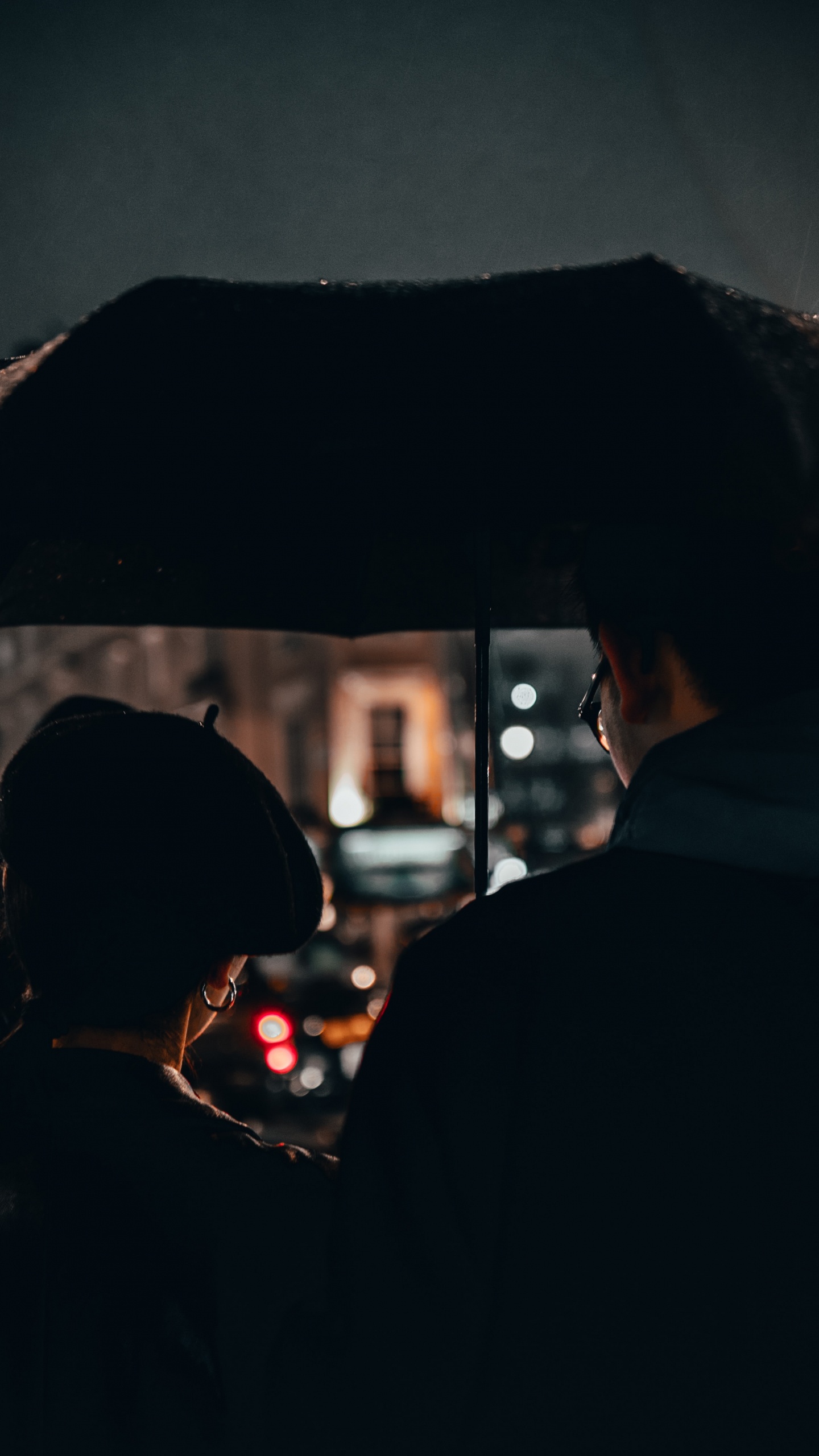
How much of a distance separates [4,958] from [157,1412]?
0.74 meters

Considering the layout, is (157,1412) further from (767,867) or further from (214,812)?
(767,867)

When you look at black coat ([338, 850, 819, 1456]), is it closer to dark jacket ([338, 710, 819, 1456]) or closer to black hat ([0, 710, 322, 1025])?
dark jacket ([338, 710, 819, 1456])

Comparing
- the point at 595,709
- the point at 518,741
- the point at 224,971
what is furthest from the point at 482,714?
the point at 518,741

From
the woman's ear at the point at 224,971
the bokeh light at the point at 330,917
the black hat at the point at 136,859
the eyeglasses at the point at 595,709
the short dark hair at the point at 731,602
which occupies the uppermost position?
the short dark hair at the point at 731,602

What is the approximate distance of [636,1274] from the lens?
41.1 inches

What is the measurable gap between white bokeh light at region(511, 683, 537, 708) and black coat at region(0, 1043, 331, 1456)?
155 ft

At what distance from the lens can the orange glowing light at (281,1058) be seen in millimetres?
9883

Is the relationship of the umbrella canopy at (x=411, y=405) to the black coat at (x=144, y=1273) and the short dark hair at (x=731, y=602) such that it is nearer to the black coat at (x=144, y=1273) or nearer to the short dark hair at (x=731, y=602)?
the short dark hair at (x=731, y=602)

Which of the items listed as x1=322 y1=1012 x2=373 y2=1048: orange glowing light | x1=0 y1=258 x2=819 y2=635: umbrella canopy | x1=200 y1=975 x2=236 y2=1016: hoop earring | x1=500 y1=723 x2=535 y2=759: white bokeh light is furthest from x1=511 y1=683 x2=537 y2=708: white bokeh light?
x1=0 y1=258 x2=819 y2=635: umbrella canopy

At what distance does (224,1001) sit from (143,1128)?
0.36m

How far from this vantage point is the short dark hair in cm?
122

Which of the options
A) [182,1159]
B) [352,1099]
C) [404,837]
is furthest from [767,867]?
[404,837]

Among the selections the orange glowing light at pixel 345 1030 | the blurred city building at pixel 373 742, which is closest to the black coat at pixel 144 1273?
the orange glowing light at pixel 345 1030

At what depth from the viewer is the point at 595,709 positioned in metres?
1.63
